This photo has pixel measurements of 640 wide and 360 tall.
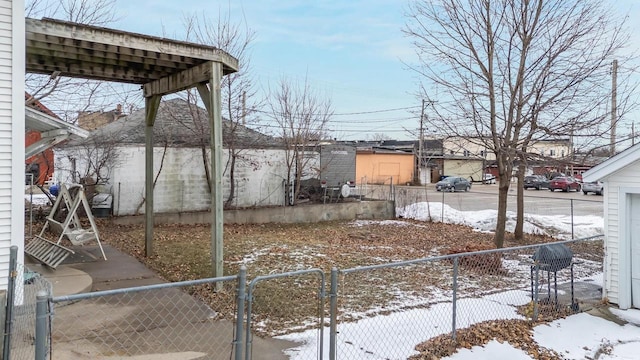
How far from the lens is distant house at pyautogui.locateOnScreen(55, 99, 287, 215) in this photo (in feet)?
47.4

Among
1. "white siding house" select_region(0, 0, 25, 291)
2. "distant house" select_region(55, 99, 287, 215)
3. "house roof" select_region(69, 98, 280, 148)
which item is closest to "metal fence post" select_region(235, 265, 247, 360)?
"white siding house" select_region(0, 0, 25, 291)

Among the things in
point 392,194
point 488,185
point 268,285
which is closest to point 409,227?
point 392,194

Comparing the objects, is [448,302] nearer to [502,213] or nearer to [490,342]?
[490,342]

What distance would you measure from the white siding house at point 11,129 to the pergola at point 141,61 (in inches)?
24.7

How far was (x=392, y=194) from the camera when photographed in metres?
19.3

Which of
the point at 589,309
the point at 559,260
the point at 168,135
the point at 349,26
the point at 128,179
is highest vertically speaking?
the point at 349,26

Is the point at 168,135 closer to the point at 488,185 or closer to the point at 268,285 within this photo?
the point at 268,285

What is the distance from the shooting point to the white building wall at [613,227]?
710 cm

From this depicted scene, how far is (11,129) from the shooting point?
4754mm

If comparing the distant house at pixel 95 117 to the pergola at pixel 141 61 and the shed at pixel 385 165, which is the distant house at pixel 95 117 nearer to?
the pergola at pixel 141 61

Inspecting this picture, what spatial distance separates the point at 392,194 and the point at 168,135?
9558 mm

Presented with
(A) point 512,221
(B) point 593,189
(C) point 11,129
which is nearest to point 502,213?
(A) point 512,221

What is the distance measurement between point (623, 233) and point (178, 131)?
44.8ft

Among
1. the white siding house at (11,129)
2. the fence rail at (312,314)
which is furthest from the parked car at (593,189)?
the white siding house at (11,129)
